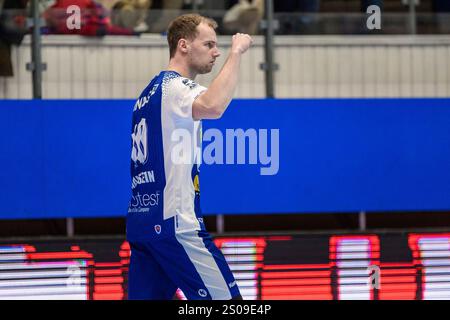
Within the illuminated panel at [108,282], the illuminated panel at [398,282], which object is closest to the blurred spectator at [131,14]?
the illuminated panel at [108,282]

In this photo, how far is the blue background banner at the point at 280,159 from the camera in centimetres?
666

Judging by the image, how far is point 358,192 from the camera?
22.6ft

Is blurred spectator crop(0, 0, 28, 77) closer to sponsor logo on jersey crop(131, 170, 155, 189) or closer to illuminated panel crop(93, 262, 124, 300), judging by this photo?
illuminated panel crop(93, 262, 124, 300)

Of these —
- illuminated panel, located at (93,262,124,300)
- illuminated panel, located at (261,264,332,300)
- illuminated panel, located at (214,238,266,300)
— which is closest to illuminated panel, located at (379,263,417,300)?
illuminated panel, located at (261,264,332,300)

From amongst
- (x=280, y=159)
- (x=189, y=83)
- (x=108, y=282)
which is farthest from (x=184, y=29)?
A: (x=280, y=159)

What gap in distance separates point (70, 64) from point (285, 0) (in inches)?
60.1

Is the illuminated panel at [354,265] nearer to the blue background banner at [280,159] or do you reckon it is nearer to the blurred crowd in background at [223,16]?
the blue background banner at [280,159]

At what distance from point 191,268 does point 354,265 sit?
93.7 inches

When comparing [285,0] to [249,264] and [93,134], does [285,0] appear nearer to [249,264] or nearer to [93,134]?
[93,134]

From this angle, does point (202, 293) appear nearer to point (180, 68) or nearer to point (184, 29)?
point (180, 68)

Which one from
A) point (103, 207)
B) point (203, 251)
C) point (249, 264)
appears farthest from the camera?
point (103, 207)

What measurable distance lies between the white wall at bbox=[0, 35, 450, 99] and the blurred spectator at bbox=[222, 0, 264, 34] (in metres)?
0.10

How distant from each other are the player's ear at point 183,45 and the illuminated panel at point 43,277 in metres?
2.06
